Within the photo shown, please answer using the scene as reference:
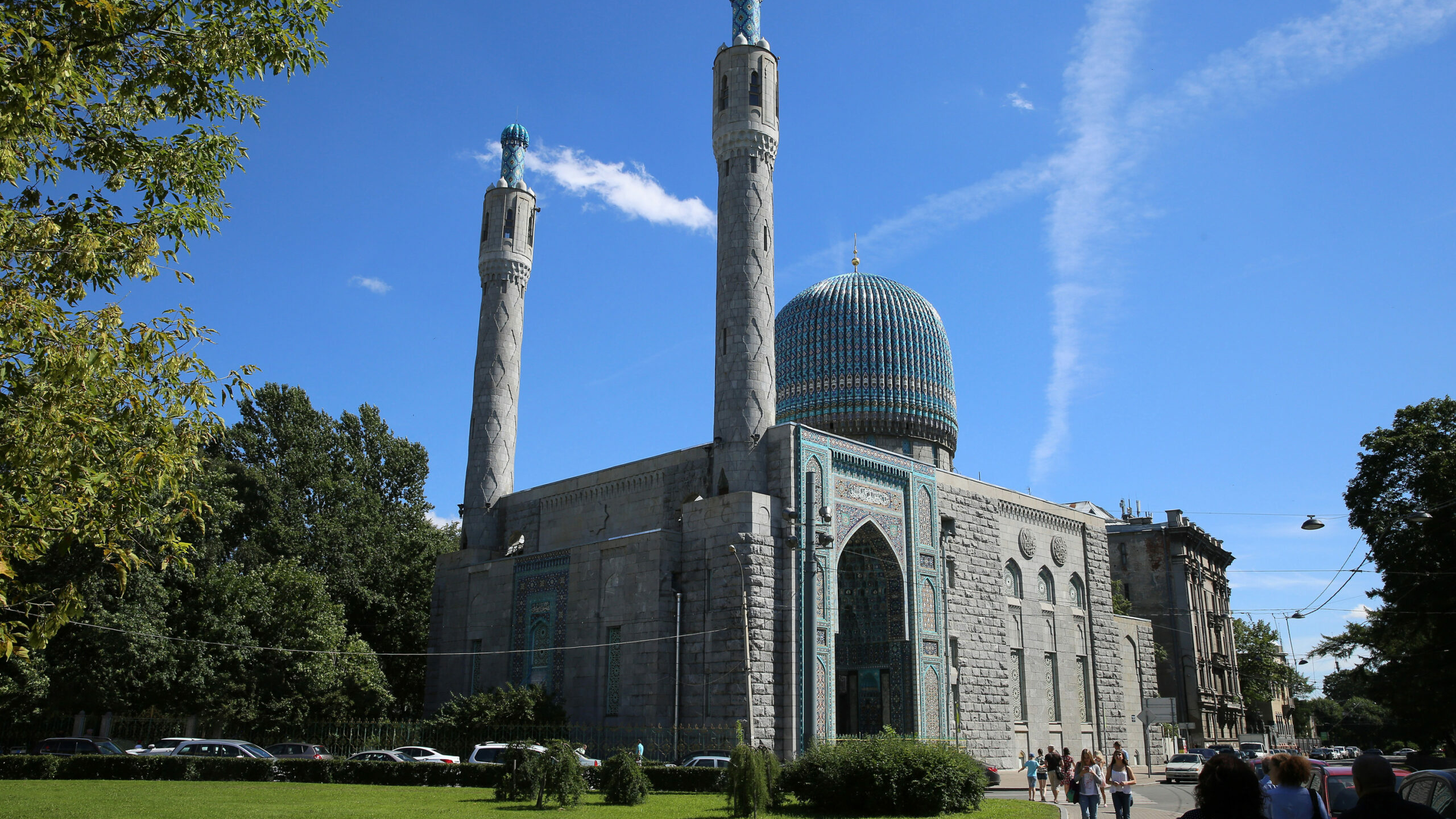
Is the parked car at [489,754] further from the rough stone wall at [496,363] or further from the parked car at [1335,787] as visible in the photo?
the parked car at [1335,787]

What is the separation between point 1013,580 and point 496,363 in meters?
17.1

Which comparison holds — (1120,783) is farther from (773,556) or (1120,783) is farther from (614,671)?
(614,671)

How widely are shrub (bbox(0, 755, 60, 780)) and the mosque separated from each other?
10421 millimetres

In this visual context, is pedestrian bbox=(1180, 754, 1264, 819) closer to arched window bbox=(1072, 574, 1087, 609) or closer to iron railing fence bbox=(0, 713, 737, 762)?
iron railing fence bbox=(0, 713, 737, 762)

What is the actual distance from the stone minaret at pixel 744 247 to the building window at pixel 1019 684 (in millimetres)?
10905

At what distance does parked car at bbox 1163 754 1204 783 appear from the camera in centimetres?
2622

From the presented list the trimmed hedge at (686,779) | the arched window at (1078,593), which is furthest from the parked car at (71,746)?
the arched window at (1078,593)

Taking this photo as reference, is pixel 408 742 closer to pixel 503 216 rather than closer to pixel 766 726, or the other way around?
pixel 766 726

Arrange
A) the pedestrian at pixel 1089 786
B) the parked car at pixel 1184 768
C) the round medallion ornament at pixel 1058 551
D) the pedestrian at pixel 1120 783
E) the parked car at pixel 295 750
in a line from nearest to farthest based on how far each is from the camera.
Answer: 1. the pedestrian at pixel 1120 783
2. the pedestrian at pixel 1089 786
3. the parked car at pixel 295 750
4. the parked car at pixel 1184 768
5. the round medallion ornament at pixel 1058 551

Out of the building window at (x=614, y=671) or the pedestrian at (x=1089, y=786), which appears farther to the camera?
the building window at (x=614, y=671)

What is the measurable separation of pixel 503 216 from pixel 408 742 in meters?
16.5

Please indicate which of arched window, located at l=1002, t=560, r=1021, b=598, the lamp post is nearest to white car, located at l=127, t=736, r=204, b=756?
the lamp post

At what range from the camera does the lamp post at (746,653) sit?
21.3 m

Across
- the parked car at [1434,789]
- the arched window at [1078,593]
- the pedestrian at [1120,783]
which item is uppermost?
the arched window at [1078,593]
